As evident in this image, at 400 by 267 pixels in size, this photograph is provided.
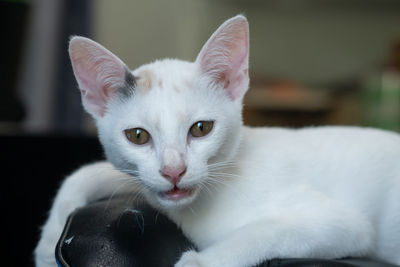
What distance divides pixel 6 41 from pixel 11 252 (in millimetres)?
1129

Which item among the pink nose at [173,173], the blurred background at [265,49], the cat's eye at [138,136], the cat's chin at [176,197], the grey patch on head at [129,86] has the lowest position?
the blurred background at [265,49]

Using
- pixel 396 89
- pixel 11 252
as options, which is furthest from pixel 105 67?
pixel 396 89

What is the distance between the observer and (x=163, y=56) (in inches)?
157

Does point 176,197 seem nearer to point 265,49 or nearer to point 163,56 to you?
point 163,56

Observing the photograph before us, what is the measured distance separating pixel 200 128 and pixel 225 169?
15 cm

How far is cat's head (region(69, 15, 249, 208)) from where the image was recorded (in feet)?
2.77

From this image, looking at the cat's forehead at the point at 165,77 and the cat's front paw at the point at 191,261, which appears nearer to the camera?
the cat's front paw at the point at 191,261

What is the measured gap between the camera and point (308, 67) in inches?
215

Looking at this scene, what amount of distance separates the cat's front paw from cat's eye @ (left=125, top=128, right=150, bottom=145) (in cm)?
24

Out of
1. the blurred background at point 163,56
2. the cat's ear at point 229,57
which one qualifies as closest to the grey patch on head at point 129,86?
the cat's ear at point 229,57

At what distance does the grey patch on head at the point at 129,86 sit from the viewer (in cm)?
92

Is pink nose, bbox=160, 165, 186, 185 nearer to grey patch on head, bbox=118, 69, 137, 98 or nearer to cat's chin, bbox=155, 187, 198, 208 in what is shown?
cat's chin, bbox=155, 187, 198, 208

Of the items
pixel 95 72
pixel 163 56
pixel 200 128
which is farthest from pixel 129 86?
pixel 163 56

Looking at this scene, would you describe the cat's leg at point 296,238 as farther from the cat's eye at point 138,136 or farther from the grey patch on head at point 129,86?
the grey patch on head at point 129,86
